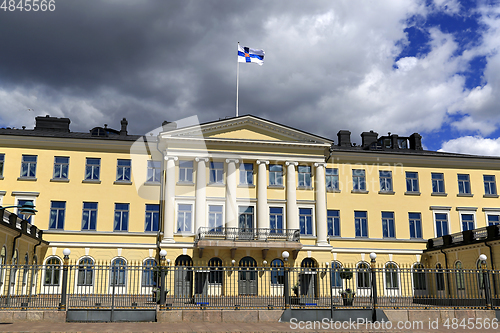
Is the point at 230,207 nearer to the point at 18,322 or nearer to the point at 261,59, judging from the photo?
the point at 261,59

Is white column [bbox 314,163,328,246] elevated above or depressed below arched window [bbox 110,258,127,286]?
above

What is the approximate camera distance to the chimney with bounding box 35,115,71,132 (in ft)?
142

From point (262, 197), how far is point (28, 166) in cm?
1931

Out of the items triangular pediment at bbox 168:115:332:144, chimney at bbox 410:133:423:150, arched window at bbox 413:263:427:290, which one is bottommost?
arched window at bbox 413:263:427:290

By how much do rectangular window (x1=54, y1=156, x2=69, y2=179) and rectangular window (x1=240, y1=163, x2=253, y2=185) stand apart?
14.5m

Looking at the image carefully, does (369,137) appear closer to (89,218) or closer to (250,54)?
(250,54)

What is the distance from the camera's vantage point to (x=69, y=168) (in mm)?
39281

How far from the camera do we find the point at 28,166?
3881 centimetres

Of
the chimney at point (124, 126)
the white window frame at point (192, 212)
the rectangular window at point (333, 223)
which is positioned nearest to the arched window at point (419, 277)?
the rectangular window at point (333, 223)

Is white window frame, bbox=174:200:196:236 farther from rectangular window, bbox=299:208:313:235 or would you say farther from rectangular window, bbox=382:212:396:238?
rectangular window, bbox=382:212:396:238

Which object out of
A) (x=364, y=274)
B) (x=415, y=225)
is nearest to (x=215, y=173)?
(x=415, y=225)

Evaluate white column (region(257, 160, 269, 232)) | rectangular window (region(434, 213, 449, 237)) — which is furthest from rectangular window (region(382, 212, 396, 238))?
white column (region(257, 160, 269, 232))

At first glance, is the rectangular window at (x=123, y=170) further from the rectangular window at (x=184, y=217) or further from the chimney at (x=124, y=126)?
the chimney at (x=124, y=126)

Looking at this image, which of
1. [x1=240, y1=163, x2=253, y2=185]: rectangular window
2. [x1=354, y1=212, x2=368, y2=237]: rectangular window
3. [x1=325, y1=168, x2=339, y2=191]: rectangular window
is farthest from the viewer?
[x1=325, y1=168, x2=339, y2=191]: rectangular window
